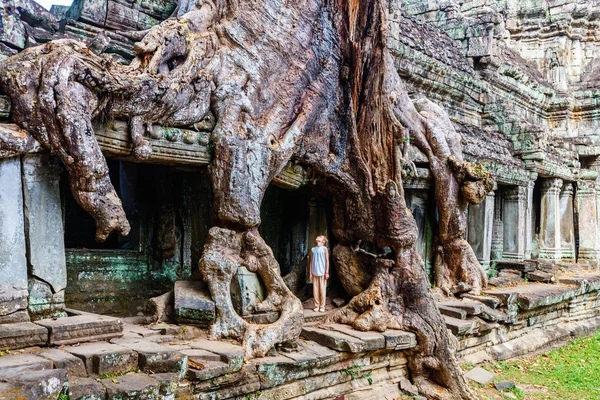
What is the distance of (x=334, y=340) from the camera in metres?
6.47

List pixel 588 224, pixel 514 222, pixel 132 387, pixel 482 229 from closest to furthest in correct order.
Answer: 1. pixel 132 387
2. pixel 482 229
3. pixel 514 222
4. pixel 588 224

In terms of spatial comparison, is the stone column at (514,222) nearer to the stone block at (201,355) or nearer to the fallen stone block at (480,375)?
the fallen stone block at (480,375)

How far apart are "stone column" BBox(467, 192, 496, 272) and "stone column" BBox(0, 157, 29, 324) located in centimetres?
798

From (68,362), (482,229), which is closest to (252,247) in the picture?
(68,362)

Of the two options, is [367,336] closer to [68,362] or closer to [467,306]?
[467,306]

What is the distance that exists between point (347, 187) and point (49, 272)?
3864 millimetres

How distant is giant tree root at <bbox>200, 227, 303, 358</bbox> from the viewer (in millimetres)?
5789

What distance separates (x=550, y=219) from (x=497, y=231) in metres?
1.98

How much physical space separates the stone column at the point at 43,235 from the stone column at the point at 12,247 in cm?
6

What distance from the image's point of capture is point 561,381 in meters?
8.43

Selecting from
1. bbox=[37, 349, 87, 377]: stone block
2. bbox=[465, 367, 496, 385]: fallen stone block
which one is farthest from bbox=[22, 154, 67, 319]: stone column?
bbox=[465, 367, 496, 385]: fallen stone block

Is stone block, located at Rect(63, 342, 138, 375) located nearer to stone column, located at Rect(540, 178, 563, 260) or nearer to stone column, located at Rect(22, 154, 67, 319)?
stone column, located at Rect(22, 154, 67, 319)

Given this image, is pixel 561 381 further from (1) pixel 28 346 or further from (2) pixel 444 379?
(1) pixel 28 346

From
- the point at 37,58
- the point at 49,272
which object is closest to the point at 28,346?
the point at 49,272
